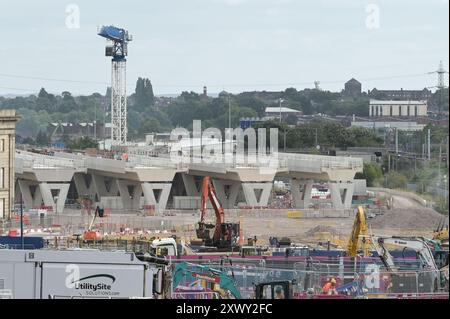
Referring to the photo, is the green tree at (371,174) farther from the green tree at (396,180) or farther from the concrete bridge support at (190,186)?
the concrete bridge support at (190,186)

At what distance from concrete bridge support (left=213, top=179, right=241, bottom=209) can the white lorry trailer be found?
34963mm

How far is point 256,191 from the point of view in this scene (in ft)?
172

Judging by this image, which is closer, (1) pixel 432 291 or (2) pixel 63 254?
(2) pixel 63 254

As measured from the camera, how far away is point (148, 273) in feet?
61.5

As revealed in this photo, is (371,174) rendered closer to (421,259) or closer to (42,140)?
(42,140)

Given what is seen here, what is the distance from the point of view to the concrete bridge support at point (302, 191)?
5341 centimetres

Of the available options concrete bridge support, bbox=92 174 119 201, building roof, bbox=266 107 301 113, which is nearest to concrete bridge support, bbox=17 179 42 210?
concrete bridge support, bbox=92 174 119 201

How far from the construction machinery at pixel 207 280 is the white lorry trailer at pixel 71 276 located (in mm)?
1810

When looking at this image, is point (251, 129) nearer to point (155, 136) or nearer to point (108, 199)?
point (155, 136)

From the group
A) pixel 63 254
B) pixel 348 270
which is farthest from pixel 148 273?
pixel 348 270

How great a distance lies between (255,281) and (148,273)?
4.18 m

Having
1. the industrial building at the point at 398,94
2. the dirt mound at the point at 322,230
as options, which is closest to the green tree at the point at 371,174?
the dirt mound at the point at 322,230

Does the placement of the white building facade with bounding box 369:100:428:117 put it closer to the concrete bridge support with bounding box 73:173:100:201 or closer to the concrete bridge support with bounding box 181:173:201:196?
the concrete bridge support with bounding box 73:173:100:201

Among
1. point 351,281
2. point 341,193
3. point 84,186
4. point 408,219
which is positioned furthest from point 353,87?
point 351,281
